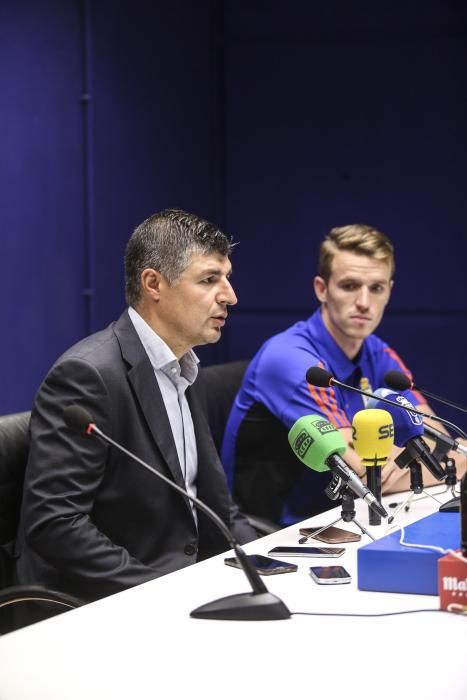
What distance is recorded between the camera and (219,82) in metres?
4.52

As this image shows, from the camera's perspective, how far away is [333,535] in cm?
216

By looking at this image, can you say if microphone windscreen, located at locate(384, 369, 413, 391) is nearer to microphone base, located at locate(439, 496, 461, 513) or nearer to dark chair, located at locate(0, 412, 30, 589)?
microphone base, located at locate(439, 496, 461, 513)

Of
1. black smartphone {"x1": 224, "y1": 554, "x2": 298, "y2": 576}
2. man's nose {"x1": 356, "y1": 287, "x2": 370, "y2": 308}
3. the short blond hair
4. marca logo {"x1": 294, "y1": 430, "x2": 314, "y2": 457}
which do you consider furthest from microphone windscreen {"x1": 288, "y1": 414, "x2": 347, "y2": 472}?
the short blond hair

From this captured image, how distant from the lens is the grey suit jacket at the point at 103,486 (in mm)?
2055

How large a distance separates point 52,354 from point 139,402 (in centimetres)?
145

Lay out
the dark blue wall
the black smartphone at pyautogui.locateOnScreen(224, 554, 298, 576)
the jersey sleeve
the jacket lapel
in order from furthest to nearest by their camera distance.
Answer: the dark blue wall < the jersey sleeve < the jacket lapel < the black smartphone at pyautogui.locateOnScreen(224, 554, 298, 576)

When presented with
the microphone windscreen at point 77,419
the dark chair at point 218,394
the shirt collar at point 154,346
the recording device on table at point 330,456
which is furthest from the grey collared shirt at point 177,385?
the dark chair at point 218,394

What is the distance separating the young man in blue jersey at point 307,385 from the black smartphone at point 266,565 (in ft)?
2.60

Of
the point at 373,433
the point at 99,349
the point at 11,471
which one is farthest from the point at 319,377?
the point at 11,471

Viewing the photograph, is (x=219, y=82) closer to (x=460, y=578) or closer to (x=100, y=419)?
(x=100, y=419)

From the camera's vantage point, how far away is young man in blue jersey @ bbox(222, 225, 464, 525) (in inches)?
112

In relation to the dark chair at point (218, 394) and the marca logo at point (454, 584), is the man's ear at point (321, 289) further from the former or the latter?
the marca logo at point (454, 584)

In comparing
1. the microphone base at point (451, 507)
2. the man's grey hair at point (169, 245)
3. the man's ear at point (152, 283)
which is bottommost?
the microphone base at point (451, 507)

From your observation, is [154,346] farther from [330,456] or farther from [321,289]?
[321,289]
